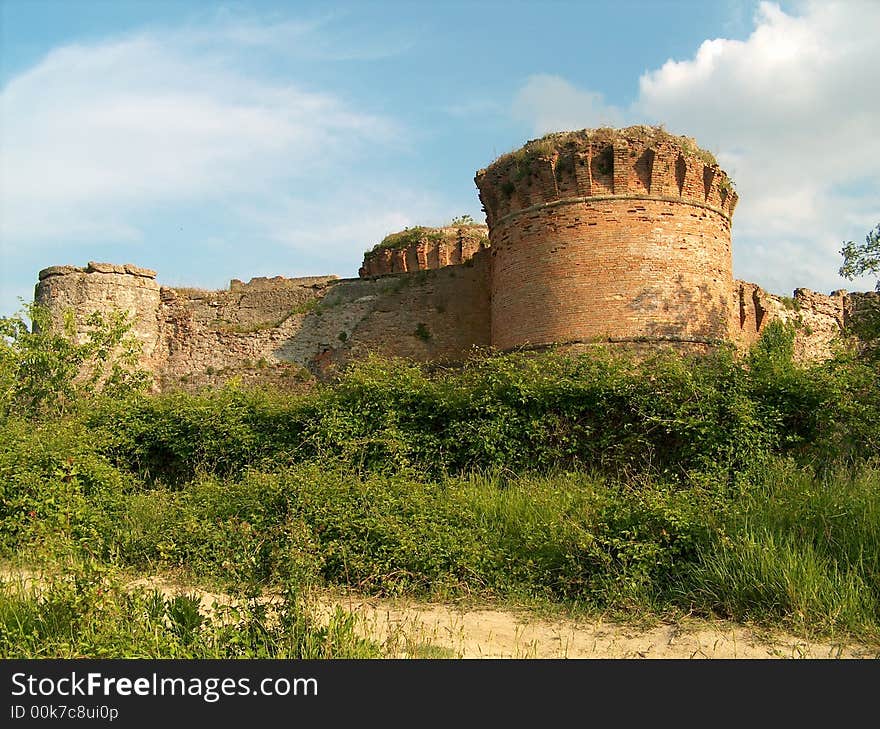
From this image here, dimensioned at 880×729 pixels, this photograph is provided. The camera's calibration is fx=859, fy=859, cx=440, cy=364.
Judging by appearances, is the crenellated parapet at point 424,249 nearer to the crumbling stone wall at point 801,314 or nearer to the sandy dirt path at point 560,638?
the crumbling stone wall at point 801,314

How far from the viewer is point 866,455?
9.09 m

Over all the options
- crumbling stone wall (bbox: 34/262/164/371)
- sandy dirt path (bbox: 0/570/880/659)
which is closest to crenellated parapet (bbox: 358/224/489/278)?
crumbling stone wall (bbox: 34/262/164/371)

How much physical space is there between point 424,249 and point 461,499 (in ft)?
40.4

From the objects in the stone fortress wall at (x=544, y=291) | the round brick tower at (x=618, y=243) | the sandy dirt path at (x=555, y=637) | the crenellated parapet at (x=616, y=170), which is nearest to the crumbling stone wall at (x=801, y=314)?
the stone fortress wall at (x=544, y=291)

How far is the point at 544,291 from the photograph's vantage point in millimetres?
13594

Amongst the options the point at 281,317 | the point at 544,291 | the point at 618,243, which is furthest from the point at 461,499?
the point at 281,317

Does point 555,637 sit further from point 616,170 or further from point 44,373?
point 44,373

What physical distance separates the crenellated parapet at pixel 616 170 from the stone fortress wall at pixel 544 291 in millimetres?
22

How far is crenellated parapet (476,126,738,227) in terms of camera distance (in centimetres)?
1349

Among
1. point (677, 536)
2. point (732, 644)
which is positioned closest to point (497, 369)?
point (677, 536)

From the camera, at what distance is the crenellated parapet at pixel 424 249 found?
19984 mm

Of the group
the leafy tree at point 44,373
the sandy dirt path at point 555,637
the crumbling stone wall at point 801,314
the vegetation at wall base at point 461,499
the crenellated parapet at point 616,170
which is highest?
the crenellated parapet at point 616,170

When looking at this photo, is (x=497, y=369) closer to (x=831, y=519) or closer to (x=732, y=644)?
(x=831, y=519)

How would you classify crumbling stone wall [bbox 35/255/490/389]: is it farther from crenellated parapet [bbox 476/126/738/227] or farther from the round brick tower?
crenellated parapet [bbox 476/126/738/227]
